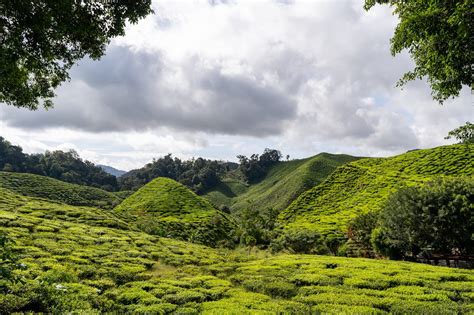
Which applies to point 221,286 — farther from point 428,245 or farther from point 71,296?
point 428,245

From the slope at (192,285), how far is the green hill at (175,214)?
83.1ft

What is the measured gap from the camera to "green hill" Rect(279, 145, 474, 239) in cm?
7075

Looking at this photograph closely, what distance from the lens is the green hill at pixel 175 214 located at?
5516cm

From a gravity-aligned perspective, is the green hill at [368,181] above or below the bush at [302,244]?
above

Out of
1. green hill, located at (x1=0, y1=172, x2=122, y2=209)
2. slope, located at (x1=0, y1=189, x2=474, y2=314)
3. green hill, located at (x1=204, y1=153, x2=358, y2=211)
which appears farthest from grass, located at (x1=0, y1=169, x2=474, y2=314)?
green hill, located at (x1=204, y1=153, x2=358, y2=211)

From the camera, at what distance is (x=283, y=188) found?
143750 mm

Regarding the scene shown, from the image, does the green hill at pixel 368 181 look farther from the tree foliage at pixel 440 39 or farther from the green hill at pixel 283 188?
the tree foliage at pixel 440 39

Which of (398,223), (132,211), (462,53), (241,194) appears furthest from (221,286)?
(241,194)

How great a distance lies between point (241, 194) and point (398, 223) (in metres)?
159

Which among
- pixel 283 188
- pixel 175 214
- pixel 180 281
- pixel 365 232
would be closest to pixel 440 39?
pixel 180 281

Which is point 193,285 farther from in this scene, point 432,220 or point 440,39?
point 432,220

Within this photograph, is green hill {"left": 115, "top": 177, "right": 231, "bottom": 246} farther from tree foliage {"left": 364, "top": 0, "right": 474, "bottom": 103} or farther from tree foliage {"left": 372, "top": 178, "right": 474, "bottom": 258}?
tree foliage {"left": 364, "top": 0, "right": 474, "bottom": 103}

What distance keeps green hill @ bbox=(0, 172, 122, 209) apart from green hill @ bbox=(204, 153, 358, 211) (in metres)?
49.7

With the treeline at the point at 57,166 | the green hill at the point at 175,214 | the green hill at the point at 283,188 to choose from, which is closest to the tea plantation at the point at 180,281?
the green hill at the point at 175,214
